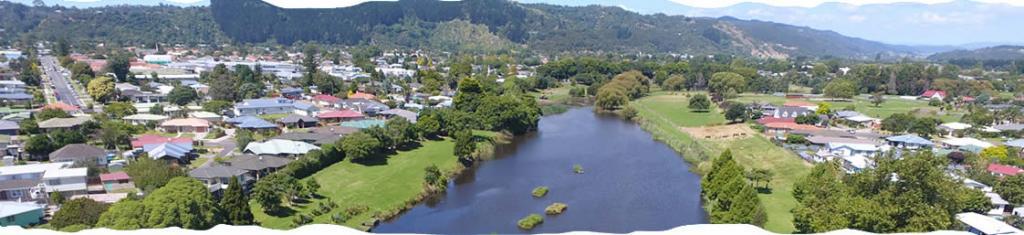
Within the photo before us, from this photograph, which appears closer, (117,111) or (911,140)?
(911,140)

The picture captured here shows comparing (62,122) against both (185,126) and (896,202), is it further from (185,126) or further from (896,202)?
(896,202)

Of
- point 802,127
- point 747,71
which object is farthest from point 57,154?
point 747,71

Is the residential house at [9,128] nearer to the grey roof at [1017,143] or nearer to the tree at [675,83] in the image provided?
the grey roof at [1017,143]

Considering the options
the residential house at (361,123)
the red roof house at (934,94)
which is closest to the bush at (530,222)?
the residential house at (361,123)

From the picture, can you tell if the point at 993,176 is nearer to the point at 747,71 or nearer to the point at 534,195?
the point at 534,195

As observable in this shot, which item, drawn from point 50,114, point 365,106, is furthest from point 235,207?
point 365,106
